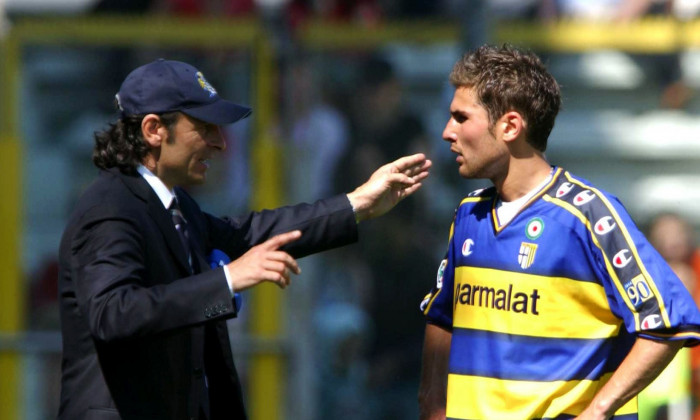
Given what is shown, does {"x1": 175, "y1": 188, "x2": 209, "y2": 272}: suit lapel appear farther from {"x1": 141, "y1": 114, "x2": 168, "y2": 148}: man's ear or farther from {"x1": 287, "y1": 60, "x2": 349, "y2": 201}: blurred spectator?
{"x1": 287, "y1": 60, "x2": 349, "y2": 201}: blurred spectator

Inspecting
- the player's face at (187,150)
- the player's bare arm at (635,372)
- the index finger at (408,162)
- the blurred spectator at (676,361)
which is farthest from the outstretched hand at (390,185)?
the blurred spectator at (676,361)

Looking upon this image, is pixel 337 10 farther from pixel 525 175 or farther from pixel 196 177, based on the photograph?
pixel 525 175

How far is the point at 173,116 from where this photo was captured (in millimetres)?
3775

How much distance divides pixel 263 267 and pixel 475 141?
2.62 ft

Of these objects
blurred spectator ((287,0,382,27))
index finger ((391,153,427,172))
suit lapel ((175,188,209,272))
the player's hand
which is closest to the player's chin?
suit lapel ((175,188,209,272))

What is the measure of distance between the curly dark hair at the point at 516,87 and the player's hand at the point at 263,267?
78 cm

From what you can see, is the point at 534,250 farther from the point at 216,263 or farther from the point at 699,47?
the point at 699,47

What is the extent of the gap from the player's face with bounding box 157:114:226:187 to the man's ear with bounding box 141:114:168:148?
0.02 m

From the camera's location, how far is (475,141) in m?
3.67

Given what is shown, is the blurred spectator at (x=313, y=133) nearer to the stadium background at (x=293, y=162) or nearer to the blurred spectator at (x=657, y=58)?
the stadium background at (x=293, y=162)

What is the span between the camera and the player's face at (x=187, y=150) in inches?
149

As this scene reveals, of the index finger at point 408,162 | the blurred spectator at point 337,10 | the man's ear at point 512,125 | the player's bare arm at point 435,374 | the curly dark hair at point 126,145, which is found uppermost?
the blurred spectator at point 337,10

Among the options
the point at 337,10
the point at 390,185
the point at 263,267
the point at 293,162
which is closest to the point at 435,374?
the point at 390,185

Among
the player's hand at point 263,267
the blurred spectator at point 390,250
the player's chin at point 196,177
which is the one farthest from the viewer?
the blurred spectator at point 390,250
